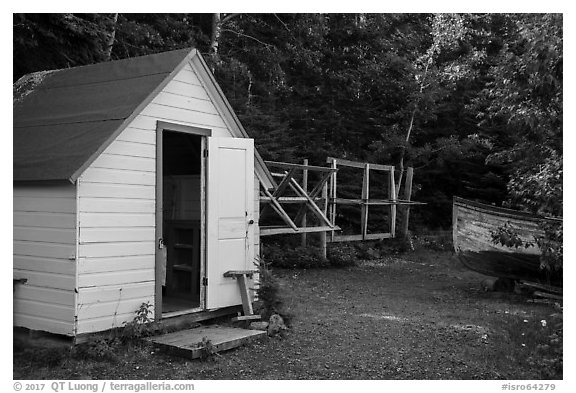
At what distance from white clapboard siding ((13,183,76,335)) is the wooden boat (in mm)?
6390

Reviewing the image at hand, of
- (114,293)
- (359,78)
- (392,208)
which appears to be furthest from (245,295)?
(359,78)

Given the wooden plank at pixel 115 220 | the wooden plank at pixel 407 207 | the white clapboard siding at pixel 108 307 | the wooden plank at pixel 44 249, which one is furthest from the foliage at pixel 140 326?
the wooden plank at pixel 407 207

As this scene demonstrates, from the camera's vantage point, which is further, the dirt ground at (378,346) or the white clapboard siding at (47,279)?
the white clapboard siding at (47,279)

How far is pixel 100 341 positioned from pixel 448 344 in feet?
12.6

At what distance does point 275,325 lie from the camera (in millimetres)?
7348

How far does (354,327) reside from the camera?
7836 mm

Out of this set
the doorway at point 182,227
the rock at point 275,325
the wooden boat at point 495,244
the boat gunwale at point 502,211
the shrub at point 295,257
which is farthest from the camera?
the shrub at point 295,257

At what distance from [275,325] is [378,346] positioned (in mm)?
1256

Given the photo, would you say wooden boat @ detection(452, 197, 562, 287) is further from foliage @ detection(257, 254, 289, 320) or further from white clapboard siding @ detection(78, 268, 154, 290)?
white clapboard siding @ detection(78, 268, 154, 290)

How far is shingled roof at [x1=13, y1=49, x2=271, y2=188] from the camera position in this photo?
6.11m

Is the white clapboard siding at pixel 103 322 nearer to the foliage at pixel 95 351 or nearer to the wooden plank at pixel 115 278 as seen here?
the foliage at pixel 95 351

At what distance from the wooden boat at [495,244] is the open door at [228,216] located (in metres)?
4.25

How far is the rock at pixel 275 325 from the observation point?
7232 mm
